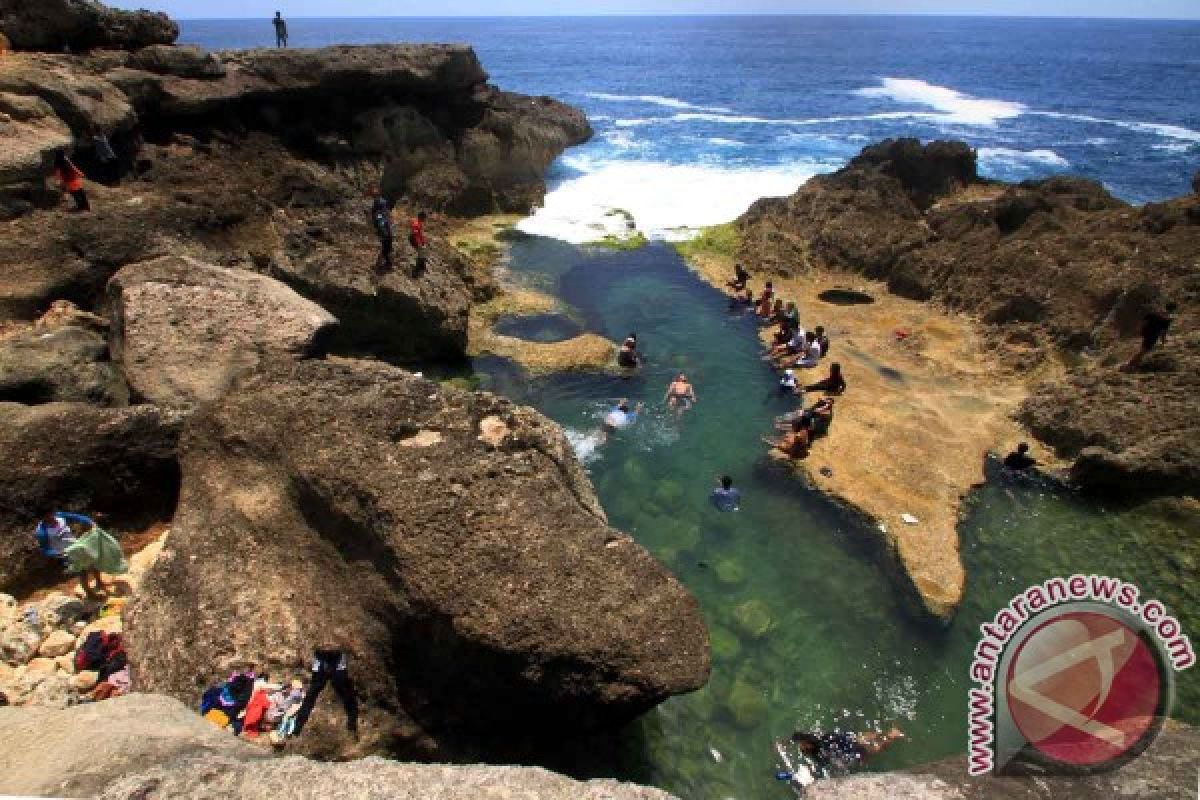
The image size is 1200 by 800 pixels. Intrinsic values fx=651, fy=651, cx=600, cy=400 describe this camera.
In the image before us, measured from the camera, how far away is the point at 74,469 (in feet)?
34.2

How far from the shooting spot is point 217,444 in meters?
11.0

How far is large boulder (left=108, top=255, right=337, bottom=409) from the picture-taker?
12.5 m

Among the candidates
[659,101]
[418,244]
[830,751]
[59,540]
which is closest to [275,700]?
[59,540]

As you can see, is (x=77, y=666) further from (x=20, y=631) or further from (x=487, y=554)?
(x=487, y=554)

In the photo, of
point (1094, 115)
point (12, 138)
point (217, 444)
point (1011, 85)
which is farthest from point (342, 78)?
point (1011, 85)

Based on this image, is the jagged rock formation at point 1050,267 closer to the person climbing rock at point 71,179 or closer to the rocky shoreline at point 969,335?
the rocky shoreline at point 969,335

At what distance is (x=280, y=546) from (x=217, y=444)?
2.33 meters

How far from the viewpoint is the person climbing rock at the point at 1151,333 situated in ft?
60.7

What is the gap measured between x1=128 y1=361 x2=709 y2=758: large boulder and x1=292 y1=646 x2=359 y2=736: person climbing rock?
0.58ft

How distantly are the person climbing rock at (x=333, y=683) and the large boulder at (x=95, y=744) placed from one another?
1749mm

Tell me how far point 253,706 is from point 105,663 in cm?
222

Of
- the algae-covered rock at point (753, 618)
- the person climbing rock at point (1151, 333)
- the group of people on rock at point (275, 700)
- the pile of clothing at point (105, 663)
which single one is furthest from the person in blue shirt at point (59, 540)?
the person climbing rock at point (1151, 333)

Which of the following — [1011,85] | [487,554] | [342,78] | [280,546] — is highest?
[1011,85]

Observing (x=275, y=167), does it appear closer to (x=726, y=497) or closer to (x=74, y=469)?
(x=74, y=469)
